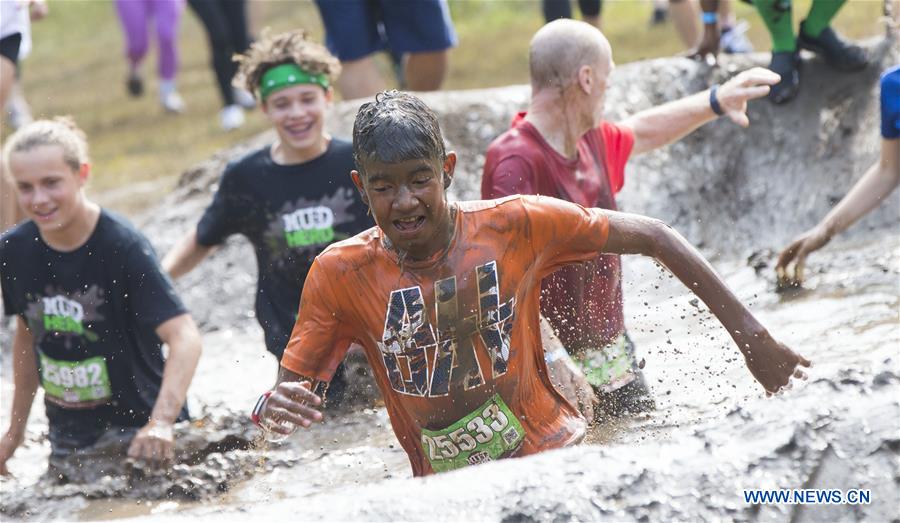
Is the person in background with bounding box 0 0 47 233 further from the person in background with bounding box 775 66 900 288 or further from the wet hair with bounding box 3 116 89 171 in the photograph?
the person in background with bounding box 775 66 900 288

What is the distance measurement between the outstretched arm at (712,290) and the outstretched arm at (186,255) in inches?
92.7

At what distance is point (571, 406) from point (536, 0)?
12.1 metres

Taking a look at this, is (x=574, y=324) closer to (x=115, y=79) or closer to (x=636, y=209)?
(x=636, y=209)

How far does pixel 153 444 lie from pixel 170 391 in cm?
20

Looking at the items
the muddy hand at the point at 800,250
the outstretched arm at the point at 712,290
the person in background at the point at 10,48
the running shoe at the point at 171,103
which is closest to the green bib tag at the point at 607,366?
the muddy hand at the point at 800,250

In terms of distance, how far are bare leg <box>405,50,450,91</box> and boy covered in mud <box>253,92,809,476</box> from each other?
12.9 ft

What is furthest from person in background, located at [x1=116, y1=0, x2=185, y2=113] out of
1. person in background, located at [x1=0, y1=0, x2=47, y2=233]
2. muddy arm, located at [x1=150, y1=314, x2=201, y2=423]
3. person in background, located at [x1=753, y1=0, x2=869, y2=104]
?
muddy arm, located at [x1=150, y1=314, x2=201, y2=423]

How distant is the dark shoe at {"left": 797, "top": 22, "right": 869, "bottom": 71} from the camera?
6820 millimetres

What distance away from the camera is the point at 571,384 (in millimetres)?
3713

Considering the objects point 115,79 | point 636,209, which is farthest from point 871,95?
point 115,79

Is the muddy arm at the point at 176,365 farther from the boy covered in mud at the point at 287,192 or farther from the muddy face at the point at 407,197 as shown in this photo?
the muddy face at the point at 407,197

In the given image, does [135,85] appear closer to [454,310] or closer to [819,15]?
[819,15]

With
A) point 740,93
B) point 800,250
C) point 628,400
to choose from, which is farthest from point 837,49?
point 628,400

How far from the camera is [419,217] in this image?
306 cm
